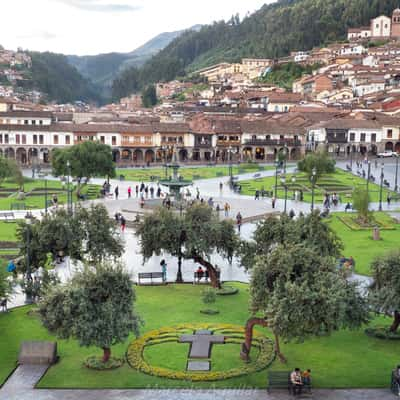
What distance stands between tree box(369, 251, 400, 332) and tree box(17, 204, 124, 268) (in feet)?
30.6

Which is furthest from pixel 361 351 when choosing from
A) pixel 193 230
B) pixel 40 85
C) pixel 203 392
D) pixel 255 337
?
pixel 40 85

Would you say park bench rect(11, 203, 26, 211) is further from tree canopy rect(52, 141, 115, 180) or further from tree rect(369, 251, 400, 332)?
tree rect(369, 251, 400, 332)

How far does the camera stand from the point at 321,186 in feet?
178

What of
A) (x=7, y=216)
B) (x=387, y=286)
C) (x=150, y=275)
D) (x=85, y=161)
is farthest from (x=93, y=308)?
(x=85, y=161)

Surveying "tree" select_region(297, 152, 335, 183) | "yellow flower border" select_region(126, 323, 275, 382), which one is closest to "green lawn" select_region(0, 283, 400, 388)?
"yellow flower border" select_region(126, 323, 275, 382)

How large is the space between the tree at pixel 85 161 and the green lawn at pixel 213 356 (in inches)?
1125

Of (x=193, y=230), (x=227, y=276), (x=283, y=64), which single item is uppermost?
(x=283, y=64)

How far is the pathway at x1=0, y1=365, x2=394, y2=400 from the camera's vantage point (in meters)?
14.3

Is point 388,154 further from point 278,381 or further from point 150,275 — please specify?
point 278,381

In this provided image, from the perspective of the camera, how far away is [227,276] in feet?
82.4

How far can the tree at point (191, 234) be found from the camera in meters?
22.8

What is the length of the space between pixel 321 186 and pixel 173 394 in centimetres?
4188

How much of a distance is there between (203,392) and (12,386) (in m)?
4.63

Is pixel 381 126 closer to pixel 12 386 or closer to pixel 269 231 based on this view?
pixel 269 231
